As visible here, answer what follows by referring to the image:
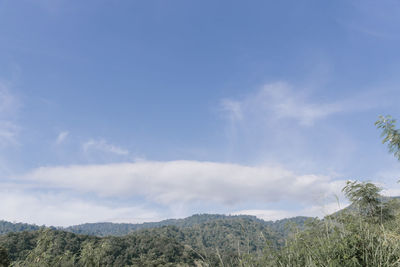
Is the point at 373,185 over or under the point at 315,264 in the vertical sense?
over

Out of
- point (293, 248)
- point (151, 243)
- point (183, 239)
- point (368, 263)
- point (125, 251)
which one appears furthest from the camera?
point (183, 239)

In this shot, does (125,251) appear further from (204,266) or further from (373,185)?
(204,266)

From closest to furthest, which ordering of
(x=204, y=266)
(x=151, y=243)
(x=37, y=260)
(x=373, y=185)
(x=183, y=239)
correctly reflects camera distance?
(x=204, y=266), (x=37, y=260), (x=373, y=185), (x=151, y=243), (x=183, y=239)

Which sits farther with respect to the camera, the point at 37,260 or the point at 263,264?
the point at 37,260

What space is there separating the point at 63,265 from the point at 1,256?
446 inches

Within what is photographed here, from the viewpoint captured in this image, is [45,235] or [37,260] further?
[45,235]

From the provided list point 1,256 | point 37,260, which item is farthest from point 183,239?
point 37,260

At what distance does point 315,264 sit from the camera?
12.9 ft

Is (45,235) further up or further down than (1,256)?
further up

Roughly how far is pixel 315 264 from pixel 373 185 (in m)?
14.1

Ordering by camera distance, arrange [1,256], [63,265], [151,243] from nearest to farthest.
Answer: [63,265]
[1,256]
[151,243]

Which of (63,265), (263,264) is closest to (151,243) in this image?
(63,265)

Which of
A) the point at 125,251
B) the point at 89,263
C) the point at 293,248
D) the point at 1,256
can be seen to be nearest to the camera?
the point at 293,248

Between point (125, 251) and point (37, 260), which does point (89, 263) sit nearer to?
point (37, 260)
